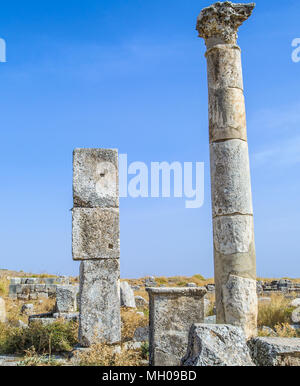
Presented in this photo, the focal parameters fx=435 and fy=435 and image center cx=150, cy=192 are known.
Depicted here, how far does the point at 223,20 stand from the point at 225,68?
974mm

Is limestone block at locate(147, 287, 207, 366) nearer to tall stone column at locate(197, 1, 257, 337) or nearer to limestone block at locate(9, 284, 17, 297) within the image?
tall stone column at locate(197, 1, 257, 337)

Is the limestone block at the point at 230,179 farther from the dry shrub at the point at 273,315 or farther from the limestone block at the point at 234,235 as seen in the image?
the dry shrub at the point at 273,315

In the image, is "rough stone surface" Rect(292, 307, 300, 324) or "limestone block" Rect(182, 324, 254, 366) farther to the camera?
"rough stone surface" Rect(292, 307, 300, 324)

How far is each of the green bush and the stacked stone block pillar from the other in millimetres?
1200

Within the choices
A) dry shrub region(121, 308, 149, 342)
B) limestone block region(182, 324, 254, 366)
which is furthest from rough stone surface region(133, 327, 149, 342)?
limestone block region(182, 324, 254, 366)

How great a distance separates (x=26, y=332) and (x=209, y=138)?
5.31 meters

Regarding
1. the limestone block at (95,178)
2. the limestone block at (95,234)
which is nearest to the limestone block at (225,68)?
the limestone block at (95,178)

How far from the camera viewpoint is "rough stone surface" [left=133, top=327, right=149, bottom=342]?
29.0ft

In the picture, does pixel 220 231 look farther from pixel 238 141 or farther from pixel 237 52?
pixel 237 52

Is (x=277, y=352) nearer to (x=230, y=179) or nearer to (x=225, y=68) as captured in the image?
(x=230, y=179)

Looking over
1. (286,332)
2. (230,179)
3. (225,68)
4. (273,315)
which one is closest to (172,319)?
(230,179)

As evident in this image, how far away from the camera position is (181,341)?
6949mm

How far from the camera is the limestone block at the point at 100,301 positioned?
24.5 ft
